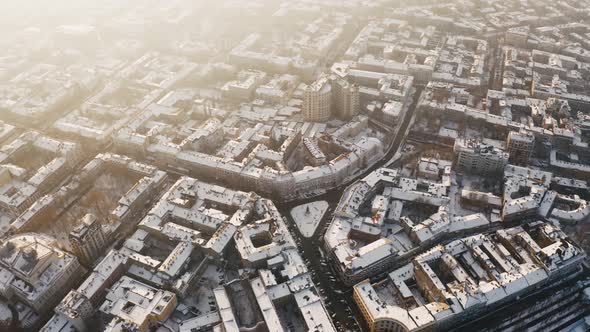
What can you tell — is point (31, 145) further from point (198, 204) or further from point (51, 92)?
point (198, 204)

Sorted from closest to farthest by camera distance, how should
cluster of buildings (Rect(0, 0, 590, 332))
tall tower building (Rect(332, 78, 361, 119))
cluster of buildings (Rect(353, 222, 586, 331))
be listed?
cluster of buildings (Rect(353, 222, 586, 331)) → cluster of buildings (Rect(0, 0, 590, 332)) → tall tower building (Rect(332, 78, 361, 119))

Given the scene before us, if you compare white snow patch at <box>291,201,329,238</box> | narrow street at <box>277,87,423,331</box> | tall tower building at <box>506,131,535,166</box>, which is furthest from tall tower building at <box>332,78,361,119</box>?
tall tower building at <box>506,131,535,166</box>

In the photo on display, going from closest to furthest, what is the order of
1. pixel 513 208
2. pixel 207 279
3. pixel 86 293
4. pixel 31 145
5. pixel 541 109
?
1. pixel 86 293
2. pixel 207 279
3. pixel 513 208
4. pixel 31 145
5. pixel 541 109

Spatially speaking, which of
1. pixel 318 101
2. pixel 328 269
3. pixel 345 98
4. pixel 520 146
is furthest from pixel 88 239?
pixel 520 146

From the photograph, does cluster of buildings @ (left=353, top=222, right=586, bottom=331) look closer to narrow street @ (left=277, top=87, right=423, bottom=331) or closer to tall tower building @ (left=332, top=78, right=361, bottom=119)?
narrow street @ (left=277, top=87, right=423, bottom=331)

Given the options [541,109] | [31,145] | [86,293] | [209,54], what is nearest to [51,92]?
[31,145]

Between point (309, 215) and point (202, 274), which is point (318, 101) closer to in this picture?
point (309, 215)
